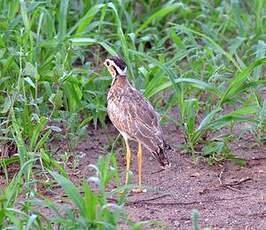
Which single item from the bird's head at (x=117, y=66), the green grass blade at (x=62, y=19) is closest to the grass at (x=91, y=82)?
the green grass blade at (x=62, y=19)

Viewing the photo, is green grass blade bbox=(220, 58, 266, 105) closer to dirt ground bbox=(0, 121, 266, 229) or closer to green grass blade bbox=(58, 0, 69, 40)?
dirt ground bbox=(0, 121, 266, 229)

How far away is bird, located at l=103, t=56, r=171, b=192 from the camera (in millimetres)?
5828

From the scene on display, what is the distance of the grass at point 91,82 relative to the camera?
602 centimetres

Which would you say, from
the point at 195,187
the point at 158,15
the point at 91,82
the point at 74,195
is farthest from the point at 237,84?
the point at 74,195

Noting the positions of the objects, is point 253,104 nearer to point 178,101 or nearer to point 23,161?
point 178,101

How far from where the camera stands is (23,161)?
5.59 m

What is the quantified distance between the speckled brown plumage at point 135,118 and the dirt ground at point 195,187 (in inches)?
10.6

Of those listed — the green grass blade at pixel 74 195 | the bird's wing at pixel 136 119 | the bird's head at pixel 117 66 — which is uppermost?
the bird's head at pixel 117 66

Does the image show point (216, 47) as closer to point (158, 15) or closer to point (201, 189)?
point (158, 15)

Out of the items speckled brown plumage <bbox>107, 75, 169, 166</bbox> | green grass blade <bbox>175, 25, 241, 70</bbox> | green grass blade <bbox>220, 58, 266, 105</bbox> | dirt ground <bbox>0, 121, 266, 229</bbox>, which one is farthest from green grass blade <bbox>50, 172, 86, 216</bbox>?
green grass blade <bbox>175, 25, 241, 70</bbox>

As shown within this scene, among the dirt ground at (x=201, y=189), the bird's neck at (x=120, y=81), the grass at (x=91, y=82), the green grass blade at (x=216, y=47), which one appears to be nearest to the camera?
the dirt ground at (x=201, y=189)

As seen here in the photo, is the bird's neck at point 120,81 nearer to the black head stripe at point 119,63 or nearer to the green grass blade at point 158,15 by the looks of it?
the black head stripe at point 119,63

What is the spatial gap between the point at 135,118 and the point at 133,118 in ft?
0.04

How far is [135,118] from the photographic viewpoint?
19.5 ft
